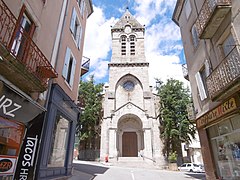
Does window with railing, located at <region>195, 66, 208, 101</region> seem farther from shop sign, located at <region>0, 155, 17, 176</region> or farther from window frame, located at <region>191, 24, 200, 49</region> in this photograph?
shop sign, located at <region>0, 155, 17, 176</region>

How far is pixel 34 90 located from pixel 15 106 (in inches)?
33.0

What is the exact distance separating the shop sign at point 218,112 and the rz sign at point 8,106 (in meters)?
6.55

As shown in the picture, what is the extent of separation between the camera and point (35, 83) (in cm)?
463

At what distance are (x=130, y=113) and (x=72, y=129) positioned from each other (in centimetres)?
1544

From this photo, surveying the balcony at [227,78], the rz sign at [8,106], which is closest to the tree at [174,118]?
the balcony at [227,78]

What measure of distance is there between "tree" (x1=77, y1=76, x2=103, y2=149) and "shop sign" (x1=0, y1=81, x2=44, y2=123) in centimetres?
1927

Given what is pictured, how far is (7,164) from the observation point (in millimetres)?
4234

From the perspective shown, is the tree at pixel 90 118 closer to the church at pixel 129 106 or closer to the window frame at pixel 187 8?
the church at pixel 129 106

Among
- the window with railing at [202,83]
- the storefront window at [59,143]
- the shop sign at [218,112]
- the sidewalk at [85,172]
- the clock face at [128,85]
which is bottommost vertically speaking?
the sidewalk at [85,172]

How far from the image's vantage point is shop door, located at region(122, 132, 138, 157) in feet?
77.7

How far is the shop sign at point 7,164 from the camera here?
404 centimetres

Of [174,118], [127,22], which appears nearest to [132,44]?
[127,22]

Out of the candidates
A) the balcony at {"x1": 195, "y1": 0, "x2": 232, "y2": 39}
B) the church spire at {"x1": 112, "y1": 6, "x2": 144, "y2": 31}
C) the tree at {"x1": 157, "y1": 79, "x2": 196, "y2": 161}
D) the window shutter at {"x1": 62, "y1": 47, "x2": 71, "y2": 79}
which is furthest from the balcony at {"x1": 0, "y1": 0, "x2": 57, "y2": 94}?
the church spire at {"x1": 112, "y1": 6, "x2": 144, "y2": 31}

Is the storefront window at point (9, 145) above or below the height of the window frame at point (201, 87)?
below
